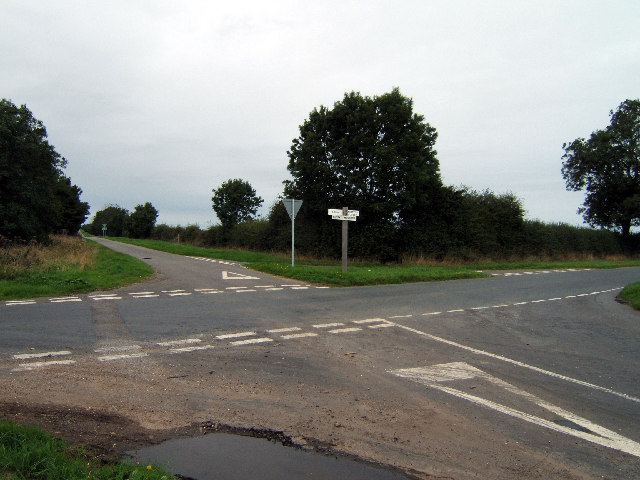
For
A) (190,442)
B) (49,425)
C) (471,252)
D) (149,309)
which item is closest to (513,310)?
(149,309)

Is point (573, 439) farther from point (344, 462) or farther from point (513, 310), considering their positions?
point (513, 310)

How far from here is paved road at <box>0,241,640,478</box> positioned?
3.93 metres

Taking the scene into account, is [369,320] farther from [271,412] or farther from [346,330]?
[271,412]

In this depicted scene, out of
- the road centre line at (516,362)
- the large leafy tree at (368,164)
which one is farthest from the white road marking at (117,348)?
the large leafy tree at (368,164)

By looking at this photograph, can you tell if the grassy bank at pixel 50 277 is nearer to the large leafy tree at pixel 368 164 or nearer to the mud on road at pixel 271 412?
the mud on road at pixel 271 412

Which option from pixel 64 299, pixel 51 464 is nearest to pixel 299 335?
pixel 51 464

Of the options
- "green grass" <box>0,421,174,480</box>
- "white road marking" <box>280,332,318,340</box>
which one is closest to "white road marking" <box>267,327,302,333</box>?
"white road marking" <box>280,332,318,340</box>

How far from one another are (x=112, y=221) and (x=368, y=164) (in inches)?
4284

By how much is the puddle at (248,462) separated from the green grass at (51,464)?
10.2 inches

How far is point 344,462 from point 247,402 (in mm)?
1521

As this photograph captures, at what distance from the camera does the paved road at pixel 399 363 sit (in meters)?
3.93

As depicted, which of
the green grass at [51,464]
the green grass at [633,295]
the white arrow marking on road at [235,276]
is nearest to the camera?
the green grass at [51,464]

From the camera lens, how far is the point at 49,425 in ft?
12.8

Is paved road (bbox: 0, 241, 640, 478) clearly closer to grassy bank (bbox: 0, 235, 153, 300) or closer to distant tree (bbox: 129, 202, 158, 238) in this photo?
grassy bank (bbox: 0, 235, 153, 300)
